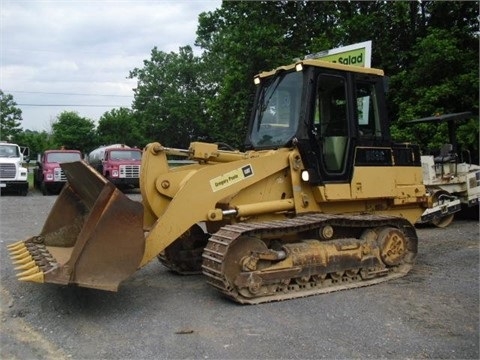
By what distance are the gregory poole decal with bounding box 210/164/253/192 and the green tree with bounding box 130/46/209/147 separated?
4342 cm

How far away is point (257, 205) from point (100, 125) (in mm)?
38947

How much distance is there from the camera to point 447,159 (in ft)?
37.7

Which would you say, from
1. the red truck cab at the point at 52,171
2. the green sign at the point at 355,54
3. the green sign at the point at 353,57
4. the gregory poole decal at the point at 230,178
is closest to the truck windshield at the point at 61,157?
the red truck cab at the point at 52,171

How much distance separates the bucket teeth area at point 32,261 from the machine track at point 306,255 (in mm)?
1650

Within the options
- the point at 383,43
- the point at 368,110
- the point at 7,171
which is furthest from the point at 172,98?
the point at 368,110

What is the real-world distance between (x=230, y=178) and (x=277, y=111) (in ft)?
4.43

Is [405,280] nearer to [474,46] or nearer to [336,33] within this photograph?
[474,46]

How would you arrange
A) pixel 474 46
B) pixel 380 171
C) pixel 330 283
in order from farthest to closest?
1. pixel 474 46
2. pixel 380 171
3. pixel 330 283

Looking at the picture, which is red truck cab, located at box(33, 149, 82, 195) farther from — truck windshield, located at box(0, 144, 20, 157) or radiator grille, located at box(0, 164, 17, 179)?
radiator grille, located at box(0, 164, 17, 179)

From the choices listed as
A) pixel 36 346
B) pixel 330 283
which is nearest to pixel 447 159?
pixel 330 283

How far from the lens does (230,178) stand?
6.15 m

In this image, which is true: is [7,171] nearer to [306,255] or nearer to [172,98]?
[306,255]

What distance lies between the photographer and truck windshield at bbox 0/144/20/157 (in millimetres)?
20578

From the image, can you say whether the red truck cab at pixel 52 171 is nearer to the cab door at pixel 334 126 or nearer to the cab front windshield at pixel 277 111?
the cab front windshield at pixel 277 111
